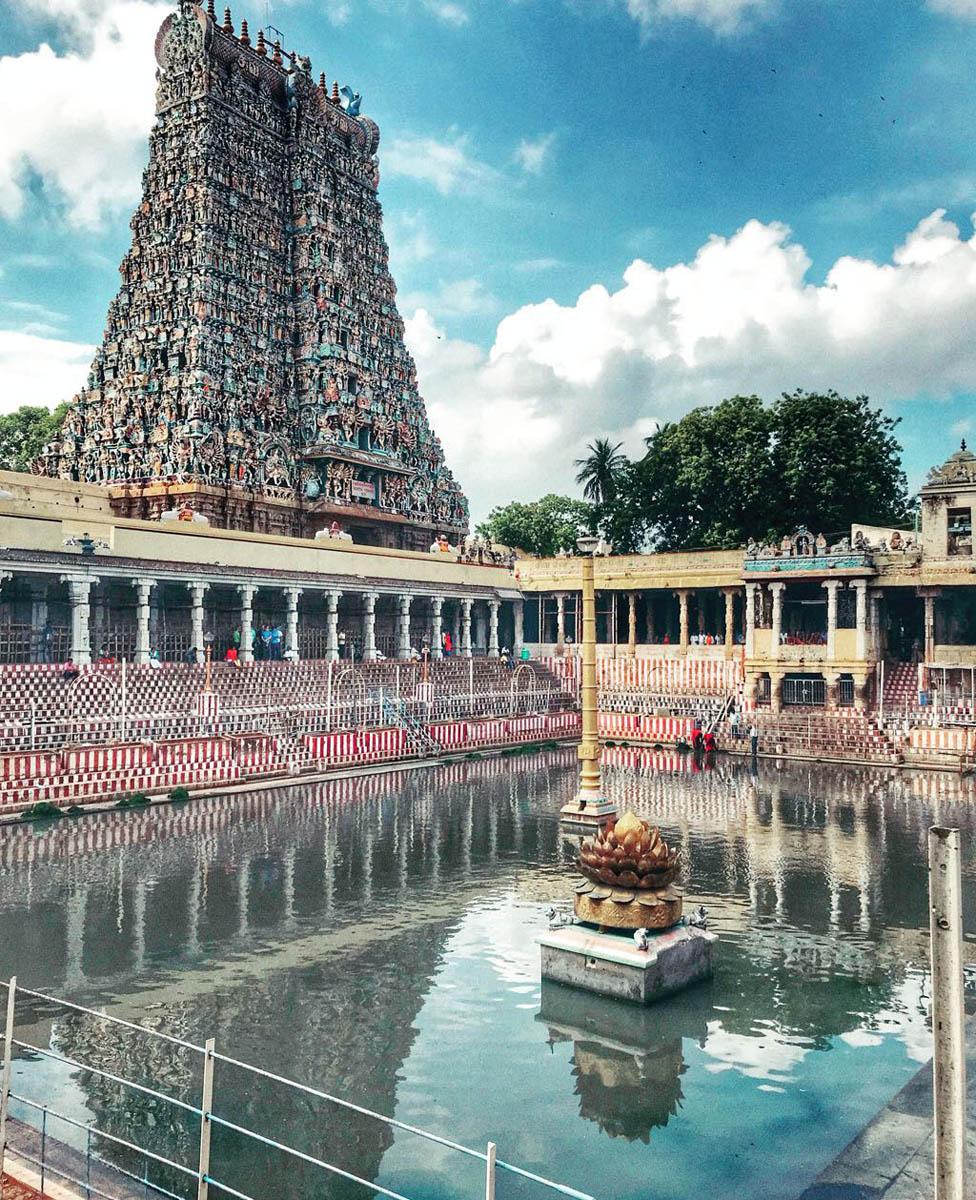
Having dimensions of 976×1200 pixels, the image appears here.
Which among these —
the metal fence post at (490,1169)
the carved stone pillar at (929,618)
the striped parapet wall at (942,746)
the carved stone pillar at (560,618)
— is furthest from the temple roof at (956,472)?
the metal fence post at (490,1169)

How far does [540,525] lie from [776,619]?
39.4 metres

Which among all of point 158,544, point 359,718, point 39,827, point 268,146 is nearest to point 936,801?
point 359,718

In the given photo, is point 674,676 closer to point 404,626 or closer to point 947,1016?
point 404,626

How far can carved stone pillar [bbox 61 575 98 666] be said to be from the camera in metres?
29.2

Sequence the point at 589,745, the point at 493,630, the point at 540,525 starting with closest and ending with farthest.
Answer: the point at 589,745
the point at 493,630
the point at 540,525

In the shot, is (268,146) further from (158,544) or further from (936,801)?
(936,801)

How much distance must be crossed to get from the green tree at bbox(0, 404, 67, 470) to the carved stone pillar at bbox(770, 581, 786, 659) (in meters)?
45.3

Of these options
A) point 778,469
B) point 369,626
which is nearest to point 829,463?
point 778,469

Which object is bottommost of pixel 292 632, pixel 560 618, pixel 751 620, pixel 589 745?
pixel 589 745

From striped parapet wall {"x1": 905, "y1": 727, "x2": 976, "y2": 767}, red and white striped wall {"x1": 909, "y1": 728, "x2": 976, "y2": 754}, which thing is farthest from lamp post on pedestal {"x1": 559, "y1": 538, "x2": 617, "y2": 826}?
red and white striped wall {"x1": 909, "y1": 728, "x2": 976, "y2": 754}

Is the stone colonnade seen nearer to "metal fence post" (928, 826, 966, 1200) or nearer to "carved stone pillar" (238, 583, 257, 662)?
"carved stone pillar" (238, 583, 257, 662)

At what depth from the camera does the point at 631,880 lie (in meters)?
11.3

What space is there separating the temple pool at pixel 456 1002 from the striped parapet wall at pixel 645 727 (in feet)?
47.5

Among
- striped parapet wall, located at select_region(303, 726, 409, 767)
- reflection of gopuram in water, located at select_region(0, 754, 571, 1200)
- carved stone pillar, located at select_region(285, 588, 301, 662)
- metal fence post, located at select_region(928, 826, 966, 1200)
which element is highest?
carved stone pillar, located at select_region(285, 588, 301, 662)
